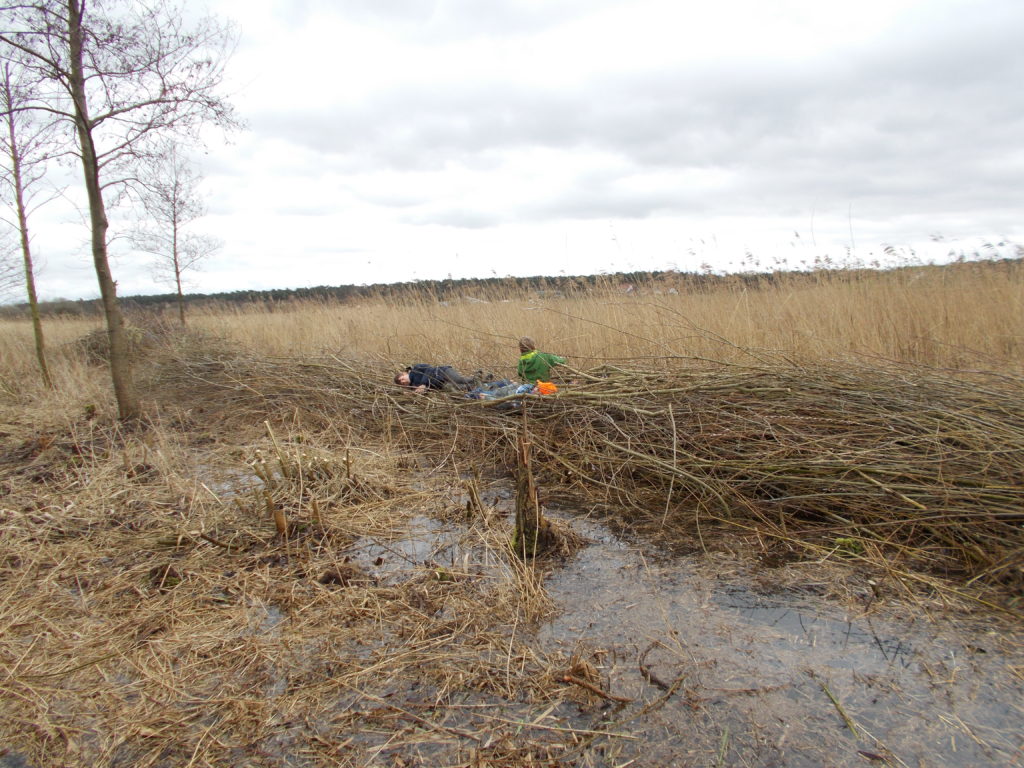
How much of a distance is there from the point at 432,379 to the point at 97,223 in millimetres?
3307

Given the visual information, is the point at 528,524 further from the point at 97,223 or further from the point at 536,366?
the point at 97,223

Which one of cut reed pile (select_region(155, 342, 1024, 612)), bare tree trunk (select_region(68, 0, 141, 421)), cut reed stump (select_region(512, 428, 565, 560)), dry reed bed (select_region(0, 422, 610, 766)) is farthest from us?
bare tree trunk (select_region(68, 0, 141, 421))

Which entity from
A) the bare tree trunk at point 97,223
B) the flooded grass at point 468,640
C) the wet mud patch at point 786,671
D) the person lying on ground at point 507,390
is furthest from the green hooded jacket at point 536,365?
the bare tree trunk at point 97,223

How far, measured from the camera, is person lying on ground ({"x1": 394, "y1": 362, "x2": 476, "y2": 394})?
18.7 ft

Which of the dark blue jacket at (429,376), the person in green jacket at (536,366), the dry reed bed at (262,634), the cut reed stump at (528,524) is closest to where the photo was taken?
the dry reed bed at (262,634)

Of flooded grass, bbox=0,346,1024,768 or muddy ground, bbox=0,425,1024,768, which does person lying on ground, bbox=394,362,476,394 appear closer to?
flooded grass, bbox=0,346,1024,768

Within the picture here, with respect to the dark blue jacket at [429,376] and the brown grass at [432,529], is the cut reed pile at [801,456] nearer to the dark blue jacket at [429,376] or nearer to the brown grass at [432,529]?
the brown grass at [432,529]

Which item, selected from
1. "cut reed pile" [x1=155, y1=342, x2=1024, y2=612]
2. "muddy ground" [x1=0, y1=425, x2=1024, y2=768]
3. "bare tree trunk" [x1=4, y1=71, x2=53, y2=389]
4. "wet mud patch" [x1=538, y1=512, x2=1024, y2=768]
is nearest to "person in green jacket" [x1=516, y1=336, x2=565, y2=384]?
"cut reed pile" [x1=155, y1=342, x2=1024, y2=612]

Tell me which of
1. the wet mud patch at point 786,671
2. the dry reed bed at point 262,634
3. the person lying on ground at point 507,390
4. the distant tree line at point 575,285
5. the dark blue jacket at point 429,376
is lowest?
the wet mud patch at point 786,671

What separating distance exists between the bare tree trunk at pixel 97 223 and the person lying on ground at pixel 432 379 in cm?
263

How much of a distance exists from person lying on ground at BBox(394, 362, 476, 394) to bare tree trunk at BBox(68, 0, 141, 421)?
2626mm

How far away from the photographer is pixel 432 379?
229 inches

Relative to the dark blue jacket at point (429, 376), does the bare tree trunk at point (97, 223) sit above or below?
above

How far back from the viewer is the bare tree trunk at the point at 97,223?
15.4ft
